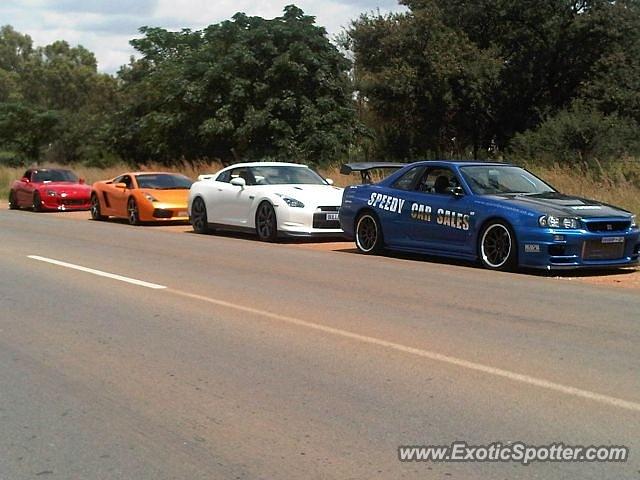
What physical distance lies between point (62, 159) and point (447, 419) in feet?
173

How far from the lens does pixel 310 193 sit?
16203 millimetres

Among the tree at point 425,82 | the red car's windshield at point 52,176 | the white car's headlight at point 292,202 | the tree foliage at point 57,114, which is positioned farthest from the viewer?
the tree foliage at point 57,114

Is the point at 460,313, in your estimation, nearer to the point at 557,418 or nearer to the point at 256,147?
the point at 557,418

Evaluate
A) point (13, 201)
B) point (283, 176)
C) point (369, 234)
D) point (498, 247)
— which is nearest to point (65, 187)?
point (13, 201)

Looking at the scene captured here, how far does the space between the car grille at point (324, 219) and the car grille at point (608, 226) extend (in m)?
5.71

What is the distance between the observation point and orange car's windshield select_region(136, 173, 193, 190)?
848 inches

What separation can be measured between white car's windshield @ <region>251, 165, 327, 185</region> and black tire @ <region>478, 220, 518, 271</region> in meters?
5.80

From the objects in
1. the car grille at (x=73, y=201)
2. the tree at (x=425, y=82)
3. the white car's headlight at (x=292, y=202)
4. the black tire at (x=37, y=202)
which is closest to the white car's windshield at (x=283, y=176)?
the white car's headlight at (x=292, y=202)

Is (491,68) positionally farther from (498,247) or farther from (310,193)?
(498,247)

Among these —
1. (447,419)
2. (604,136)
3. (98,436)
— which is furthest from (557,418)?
(604,136)

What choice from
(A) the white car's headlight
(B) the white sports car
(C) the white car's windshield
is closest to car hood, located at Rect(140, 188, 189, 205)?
(B) the white sports car

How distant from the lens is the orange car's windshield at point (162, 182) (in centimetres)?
2153

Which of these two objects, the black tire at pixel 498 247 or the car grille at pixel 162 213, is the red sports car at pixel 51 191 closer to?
the car grille at pixel 162 213

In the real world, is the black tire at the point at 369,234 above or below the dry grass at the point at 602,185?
below
